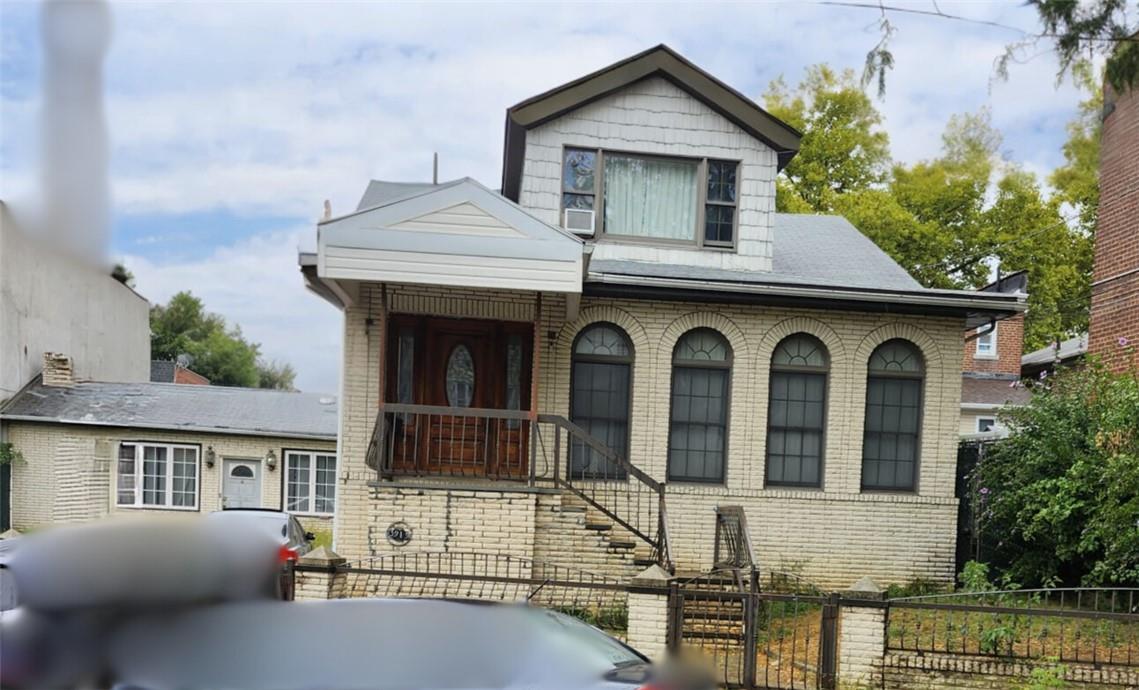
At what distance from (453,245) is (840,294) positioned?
5.33 metres

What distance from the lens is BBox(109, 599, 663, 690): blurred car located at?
3.92ft

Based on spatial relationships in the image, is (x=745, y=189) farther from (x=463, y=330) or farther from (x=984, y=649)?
(x=984, y=649)

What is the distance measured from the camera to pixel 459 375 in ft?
40.0

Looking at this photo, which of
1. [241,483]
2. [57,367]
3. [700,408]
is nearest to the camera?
[57,367]

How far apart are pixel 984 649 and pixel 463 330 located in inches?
288

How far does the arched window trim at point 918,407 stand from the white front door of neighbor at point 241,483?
45.9 ft

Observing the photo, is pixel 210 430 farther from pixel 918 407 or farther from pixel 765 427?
pixel 918 407

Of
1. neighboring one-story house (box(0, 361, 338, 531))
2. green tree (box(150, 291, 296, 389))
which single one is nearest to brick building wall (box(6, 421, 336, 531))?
neighboring one-story house (box(0, 361, 338, 531))

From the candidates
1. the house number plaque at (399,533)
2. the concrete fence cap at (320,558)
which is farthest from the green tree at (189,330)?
the house number plaque at (399,533)

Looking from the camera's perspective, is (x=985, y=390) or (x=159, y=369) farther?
(x=985, y=390)

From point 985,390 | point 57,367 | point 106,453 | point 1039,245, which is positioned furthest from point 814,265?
point 1039,245

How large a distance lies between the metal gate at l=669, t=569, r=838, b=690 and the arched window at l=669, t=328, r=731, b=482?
2.71m

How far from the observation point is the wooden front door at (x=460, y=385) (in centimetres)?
1180

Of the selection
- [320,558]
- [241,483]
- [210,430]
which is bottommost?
[241,483]
